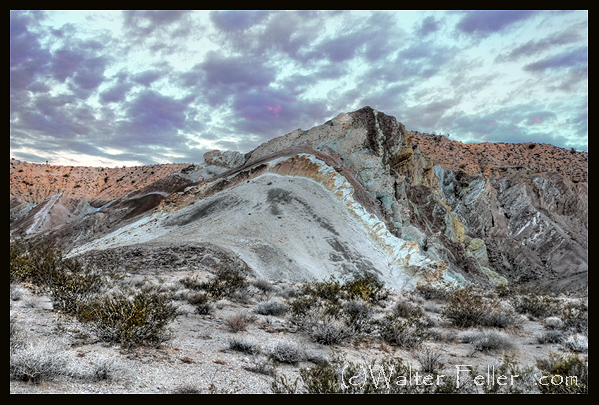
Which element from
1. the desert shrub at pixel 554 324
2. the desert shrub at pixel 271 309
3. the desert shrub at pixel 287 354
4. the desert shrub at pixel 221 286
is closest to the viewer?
the desert shrub at pixel 287 354

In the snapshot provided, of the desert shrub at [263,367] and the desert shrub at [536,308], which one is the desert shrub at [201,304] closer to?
the desert shrub at [263,367]

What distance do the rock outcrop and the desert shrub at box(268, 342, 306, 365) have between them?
13.5 m

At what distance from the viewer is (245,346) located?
19.2ft

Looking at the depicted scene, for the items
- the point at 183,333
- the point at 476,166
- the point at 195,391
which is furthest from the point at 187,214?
the point at 476,166

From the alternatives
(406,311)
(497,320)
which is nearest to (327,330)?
(406,311)

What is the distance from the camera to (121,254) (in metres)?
18.0

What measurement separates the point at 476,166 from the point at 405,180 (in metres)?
48.8

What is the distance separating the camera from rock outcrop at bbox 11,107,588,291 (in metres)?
25.3

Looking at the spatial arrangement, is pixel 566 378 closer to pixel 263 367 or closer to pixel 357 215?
pixel 263 367

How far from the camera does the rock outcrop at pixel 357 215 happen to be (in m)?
25.3

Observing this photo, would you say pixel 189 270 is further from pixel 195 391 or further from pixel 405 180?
pixel 405 180

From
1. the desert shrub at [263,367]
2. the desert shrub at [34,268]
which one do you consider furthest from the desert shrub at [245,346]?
the desert shrub at [34,268]

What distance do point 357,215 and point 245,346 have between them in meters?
26.3

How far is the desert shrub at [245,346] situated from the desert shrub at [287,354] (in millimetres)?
294
